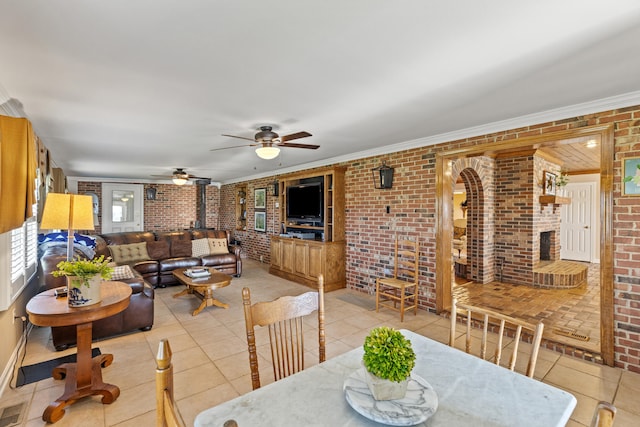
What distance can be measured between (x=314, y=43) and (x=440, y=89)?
3.85 ft

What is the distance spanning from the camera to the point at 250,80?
2234mm

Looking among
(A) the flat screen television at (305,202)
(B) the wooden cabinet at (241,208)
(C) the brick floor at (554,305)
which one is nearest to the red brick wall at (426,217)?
(C) the brick floor at (554,305)

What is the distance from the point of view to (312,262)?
17.2 ft

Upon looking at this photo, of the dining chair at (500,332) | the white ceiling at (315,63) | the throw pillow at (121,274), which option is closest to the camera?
the dining chair at (500,332)

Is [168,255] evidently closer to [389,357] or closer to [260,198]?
[260,198]

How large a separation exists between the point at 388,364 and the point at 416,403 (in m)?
0.19

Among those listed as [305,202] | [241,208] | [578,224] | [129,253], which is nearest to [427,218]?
[305,202]

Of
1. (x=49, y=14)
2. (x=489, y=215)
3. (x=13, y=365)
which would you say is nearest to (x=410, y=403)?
(x=49, y=14)

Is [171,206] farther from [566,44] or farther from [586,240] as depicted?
[586,240]

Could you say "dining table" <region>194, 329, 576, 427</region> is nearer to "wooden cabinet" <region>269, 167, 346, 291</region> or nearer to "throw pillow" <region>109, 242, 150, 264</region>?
"wooden cabinet" <region>269, 167, 346, 291</region>

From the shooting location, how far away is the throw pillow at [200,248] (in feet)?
20.0

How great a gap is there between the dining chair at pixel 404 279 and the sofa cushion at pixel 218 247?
136 inches

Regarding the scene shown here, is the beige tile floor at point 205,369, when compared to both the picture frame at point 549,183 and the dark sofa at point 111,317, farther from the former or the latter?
the picture frame at point 549,183

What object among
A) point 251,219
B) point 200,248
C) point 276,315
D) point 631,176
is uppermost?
point 631,176
